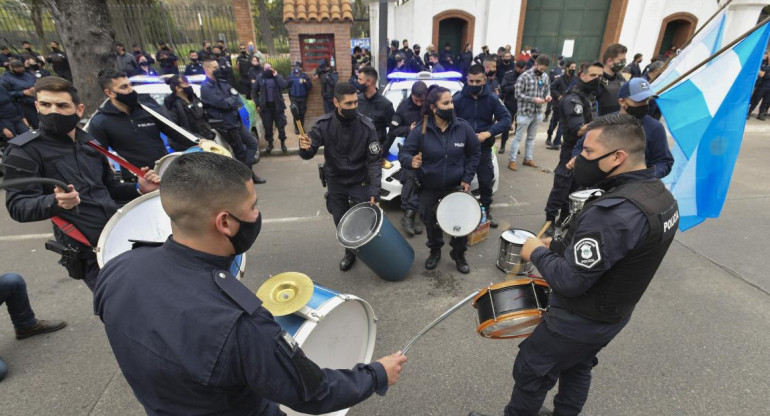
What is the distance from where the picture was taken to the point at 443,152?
3783mm

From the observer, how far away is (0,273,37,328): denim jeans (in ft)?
9.73

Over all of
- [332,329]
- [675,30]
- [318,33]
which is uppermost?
[675,30]

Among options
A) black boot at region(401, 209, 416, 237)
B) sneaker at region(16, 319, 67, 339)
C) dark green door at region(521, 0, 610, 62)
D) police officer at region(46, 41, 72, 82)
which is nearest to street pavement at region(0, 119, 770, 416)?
sneaker at region(16, 319, 67, 339)

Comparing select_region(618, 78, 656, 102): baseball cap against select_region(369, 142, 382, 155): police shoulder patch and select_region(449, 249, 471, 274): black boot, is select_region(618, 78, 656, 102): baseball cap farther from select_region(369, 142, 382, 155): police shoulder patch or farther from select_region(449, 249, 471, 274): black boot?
select_region(369, 142, 382, 155): police shoulder patch

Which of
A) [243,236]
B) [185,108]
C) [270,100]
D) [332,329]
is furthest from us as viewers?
[270,100]

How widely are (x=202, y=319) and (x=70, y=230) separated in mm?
2262

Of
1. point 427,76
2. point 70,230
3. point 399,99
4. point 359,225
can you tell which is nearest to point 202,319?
point 70,230

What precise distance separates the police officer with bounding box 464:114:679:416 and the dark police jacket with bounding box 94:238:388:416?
1293mm

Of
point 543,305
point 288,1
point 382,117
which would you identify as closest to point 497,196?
point 382,117

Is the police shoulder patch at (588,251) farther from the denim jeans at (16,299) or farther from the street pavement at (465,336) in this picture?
the denim jeans at (16,299)

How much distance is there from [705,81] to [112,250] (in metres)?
5.23

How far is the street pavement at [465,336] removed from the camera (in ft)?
8.86

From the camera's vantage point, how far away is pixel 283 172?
25.1ft

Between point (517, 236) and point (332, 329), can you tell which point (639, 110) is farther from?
point (332, 329)
